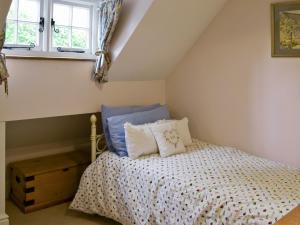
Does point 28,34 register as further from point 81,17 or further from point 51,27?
point 81,17

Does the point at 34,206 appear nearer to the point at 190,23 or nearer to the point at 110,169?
the point at 110,169

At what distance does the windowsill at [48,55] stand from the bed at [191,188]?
582mm

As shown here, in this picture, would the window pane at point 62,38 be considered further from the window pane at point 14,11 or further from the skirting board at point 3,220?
the skirting board at point 3,220

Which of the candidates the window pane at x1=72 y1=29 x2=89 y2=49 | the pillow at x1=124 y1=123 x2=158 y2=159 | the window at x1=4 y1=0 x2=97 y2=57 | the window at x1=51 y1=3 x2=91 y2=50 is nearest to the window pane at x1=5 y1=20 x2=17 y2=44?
the window at x1=4 y1=0 x2=97 y2=57

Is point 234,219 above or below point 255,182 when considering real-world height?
below

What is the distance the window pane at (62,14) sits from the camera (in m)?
2.80

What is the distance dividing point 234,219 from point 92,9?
222 centimetres

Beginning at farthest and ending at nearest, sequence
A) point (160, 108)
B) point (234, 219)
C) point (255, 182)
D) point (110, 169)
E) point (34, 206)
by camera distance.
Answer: point (160, 108) → point (34, 206) → point (110, 169) → point (255, 182) → point (234, 219)

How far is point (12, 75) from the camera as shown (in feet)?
8.19

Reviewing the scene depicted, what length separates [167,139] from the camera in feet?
9.23

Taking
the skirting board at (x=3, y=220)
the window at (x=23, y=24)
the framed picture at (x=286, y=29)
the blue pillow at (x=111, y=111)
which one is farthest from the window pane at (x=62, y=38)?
the framed picture at (x=286, y=29)

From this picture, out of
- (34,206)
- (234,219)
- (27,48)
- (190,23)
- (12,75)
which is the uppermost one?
(190,23)

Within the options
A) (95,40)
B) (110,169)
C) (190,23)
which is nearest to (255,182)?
(110,169)

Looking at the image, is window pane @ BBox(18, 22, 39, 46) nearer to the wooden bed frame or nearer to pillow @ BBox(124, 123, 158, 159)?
the wooden bed frame
